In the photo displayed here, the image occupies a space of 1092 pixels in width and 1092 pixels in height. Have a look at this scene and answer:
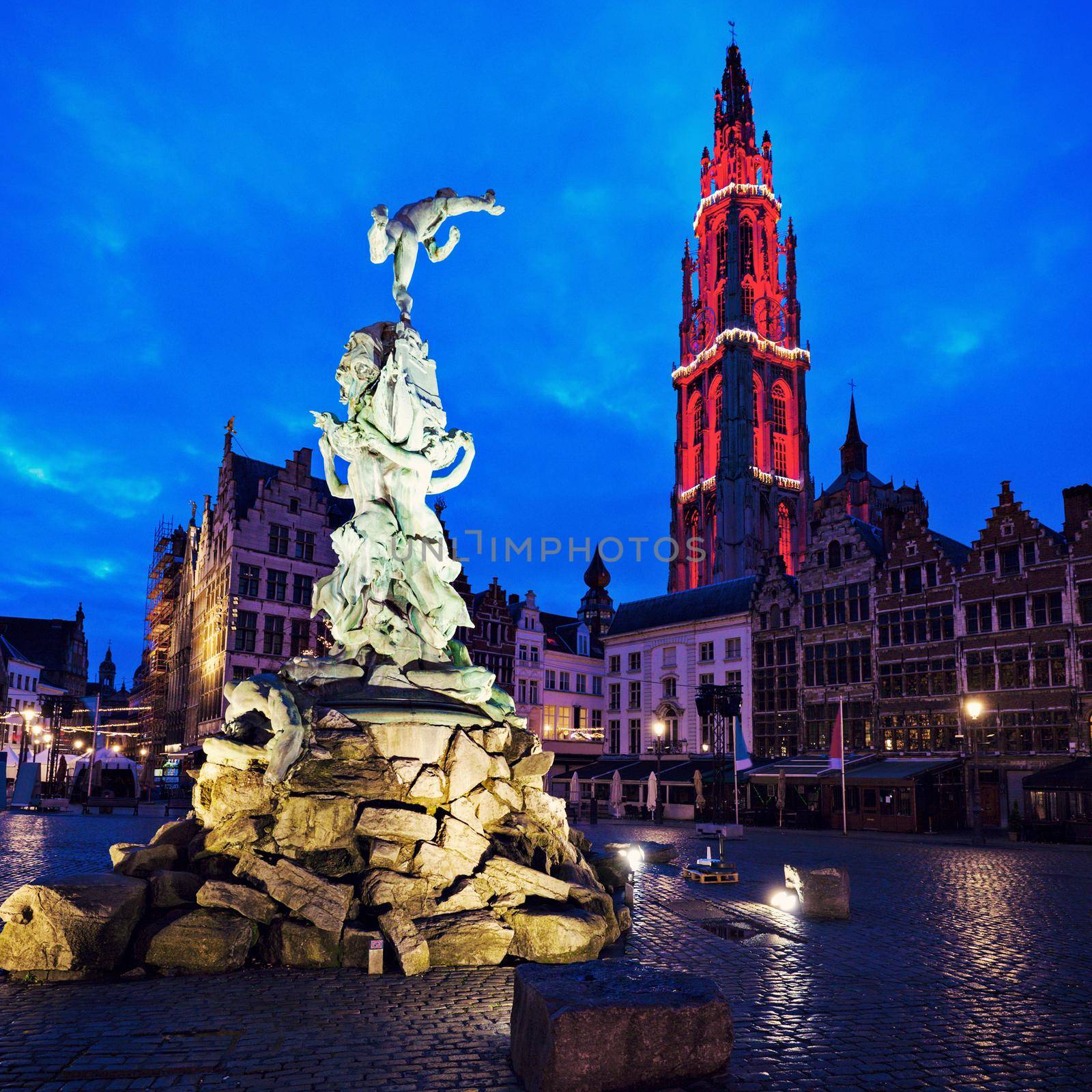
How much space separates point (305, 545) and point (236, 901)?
43903 mm

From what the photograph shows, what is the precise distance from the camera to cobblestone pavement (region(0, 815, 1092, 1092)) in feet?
21.5

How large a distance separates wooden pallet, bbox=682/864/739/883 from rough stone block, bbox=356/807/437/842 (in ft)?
28.9

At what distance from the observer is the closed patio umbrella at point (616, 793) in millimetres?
49906

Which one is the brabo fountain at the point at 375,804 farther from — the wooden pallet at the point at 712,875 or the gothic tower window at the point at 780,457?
the gothic tower window at the point at 780,457

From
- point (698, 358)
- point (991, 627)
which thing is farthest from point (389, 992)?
point (698, 358)

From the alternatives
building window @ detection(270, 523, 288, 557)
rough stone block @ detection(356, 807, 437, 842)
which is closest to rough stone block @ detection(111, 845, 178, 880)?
rough stone block @ detection(356, 807, 437, 842)

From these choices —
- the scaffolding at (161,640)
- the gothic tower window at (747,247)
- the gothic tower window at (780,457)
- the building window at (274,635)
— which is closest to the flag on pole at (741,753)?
the building window at (274,635)

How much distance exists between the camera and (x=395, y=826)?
1084cm

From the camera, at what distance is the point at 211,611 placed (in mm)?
51938

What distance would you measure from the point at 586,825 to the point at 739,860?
45.4ft

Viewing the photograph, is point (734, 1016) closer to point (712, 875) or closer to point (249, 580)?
point (712, 875)

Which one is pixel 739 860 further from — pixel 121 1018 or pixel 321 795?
pixel 121 1018

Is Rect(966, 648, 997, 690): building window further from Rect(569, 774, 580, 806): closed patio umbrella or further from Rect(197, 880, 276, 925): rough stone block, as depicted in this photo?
Rect(197, 880, 276, 925): rough stone block

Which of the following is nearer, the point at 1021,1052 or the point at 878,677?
the point at 1021,1052
